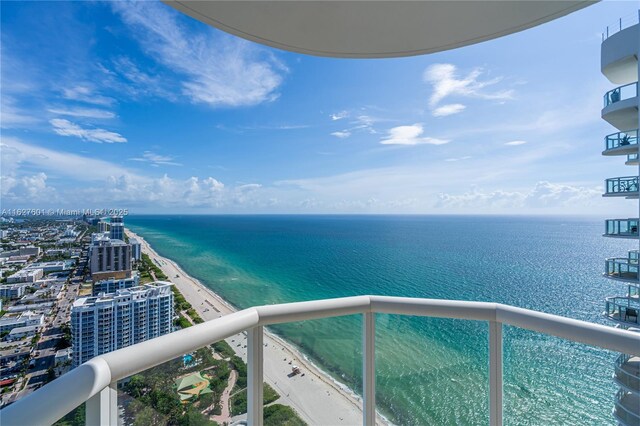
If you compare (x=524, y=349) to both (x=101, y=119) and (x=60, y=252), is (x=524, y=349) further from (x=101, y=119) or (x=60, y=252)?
(x=101, y=119)

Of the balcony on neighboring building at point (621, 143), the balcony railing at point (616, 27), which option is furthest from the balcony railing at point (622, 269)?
the balcony railing at point (616, 27)

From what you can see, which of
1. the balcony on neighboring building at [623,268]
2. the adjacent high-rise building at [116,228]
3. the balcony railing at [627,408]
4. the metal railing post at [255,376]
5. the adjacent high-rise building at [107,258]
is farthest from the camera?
the balcony on neighboring building at [623,268]

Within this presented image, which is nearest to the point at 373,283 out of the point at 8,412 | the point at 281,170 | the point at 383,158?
the point at 383,158

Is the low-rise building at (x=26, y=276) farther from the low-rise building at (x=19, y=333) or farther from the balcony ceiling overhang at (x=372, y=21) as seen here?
the balcony ceiling overhang at (x=372, y=21)

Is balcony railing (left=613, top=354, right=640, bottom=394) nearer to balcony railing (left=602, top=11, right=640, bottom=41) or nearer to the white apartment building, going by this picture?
the white apartment building

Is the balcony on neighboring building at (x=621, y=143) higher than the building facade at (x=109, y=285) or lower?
higher

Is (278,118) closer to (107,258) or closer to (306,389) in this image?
(107,258)
